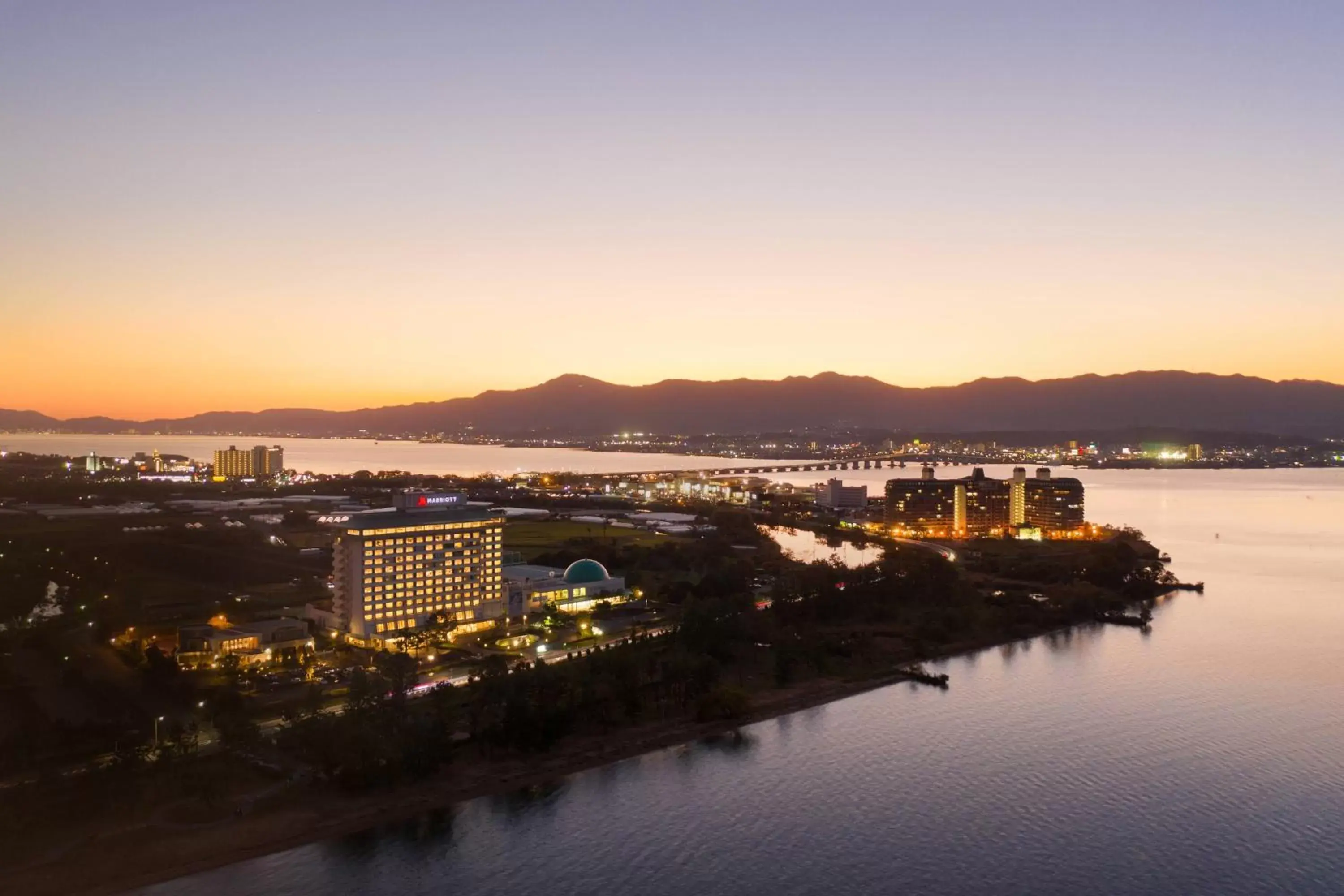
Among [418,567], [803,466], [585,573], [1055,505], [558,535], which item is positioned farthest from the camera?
[803,466]

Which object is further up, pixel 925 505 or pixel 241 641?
pixel 925 505

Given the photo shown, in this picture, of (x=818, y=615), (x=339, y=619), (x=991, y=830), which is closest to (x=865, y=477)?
(x=818, y=615)

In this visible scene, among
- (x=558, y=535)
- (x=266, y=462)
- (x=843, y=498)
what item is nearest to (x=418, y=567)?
(x=558, y=535)

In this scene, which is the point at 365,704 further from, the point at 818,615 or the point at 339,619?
the point at 818,615

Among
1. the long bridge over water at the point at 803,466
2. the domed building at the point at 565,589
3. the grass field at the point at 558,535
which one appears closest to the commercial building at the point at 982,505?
the grass field at the point at 558,535

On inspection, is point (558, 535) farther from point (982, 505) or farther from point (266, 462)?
point (266, 462)

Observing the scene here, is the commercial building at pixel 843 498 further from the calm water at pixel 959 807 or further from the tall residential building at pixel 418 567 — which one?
the calm water at pixel 959 807
